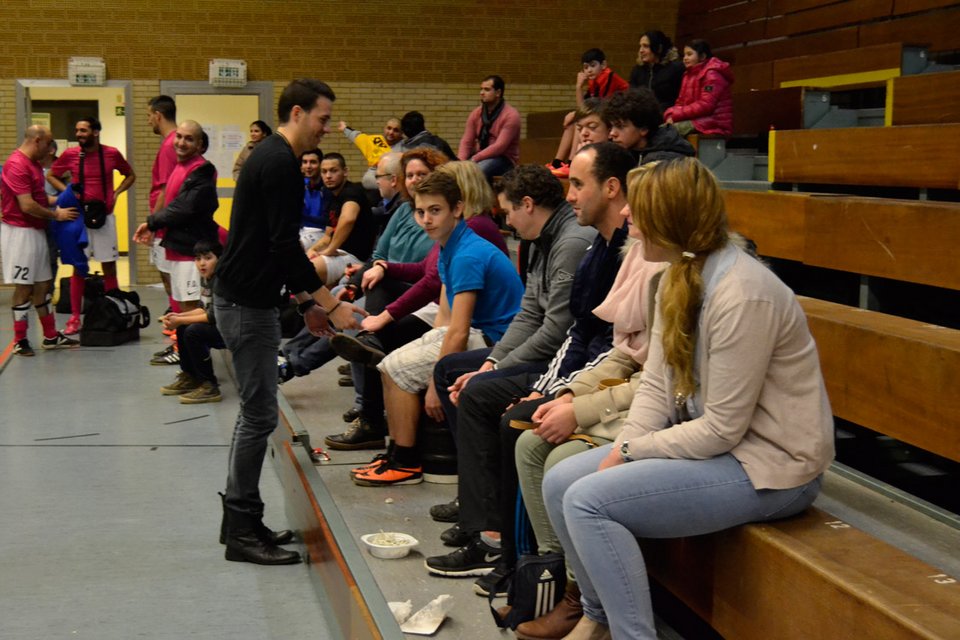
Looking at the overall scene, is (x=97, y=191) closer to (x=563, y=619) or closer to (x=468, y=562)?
(x=468, y=562)

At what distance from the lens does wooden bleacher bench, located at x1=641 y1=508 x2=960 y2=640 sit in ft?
6.11

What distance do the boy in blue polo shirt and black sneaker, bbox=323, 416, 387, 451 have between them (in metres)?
0.53

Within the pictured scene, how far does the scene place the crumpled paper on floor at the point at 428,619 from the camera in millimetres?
2912

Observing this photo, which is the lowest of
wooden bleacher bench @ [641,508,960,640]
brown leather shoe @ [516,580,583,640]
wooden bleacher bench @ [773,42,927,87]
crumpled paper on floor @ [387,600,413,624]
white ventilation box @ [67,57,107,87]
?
crumpled paper on floor @ [387,600,413,624]

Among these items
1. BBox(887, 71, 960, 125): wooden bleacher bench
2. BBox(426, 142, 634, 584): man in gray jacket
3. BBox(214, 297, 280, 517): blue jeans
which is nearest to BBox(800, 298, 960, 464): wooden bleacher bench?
BBox(426, 142, 634, 584): man in gray jacket

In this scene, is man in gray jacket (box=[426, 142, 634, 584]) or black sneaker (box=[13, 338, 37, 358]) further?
black sneaker (box=[13, 338, 37, 358])

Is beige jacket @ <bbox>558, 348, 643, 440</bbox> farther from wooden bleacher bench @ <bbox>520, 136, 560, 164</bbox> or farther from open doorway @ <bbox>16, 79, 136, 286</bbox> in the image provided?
open doorway @ <bbox>16, 79, 136, 286</bbox>

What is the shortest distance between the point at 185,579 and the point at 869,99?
5.39 meters

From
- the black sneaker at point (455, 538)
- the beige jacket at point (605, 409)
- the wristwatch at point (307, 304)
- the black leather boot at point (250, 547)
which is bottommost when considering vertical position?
the black leather boot at point (250, 547)

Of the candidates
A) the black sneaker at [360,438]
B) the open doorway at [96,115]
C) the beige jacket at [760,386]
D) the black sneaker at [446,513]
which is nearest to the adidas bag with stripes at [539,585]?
the beige jacket at [760,386]

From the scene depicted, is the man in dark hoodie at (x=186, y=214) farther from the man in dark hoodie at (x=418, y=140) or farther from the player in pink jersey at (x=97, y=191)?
the player in pink jersey at (x=97, y=191)

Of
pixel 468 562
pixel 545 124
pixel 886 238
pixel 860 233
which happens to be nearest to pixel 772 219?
pixel 860 233

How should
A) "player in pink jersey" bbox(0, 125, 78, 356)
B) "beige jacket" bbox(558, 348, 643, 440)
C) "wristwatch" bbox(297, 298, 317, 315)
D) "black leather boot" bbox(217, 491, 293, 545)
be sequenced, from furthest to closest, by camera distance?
1. "player in pink jersey" bbox(0, 125, 78, 356)
2. "black leather boot" bbox(217, 491, 293, 545)
3. "wristwatch" bbox(297, 298, 317, 315)
4. "beige jacket" bbox(558, 348, 643, 440)

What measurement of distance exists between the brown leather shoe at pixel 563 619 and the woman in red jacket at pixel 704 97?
543cm
